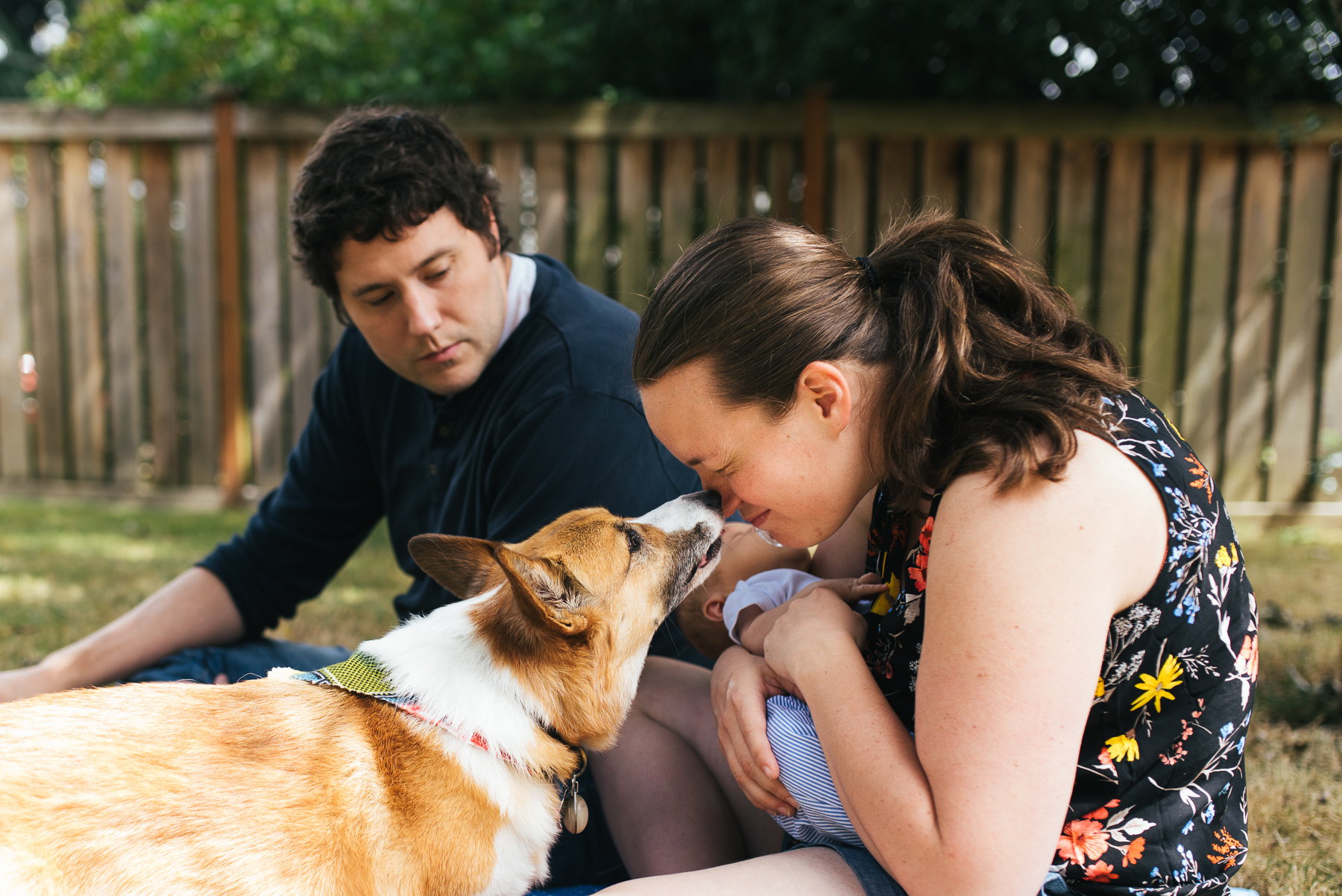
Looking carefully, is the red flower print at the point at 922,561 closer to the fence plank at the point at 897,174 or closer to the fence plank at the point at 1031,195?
the fence plank at the point at 897,174

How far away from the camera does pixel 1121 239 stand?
5613 millimetres

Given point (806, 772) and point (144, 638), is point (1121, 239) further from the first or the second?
point (144, 638)

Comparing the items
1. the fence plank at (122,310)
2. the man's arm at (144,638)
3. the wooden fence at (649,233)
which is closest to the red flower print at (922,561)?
the man's arm at (144,638)

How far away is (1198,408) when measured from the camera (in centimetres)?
565

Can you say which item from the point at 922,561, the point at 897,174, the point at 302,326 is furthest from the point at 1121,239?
the point at 302,326

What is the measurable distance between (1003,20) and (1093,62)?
67 centimetres

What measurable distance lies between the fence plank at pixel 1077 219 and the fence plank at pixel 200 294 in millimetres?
5384

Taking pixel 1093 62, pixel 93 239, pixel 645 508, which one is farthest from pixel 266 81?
pixel 645 508

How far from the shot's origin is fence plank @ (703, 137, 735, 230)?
570cm

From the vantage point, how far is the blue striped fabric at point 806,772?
66.9 inches

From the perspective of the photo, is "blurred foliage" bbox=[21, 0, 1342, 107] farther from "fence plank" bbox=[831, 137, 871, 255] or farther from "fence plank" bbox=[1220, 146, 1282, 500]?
"fence plank" bbox=[1220, 146, 1282, 500]

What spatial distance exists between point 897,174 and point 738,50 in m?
1.34

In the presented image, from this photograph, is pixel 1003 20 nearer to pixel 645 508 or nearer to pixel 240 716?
pixel 645 508

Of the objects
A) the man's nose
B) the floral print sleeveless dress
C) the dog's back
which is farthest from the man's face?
the floral print sleeveless dress
